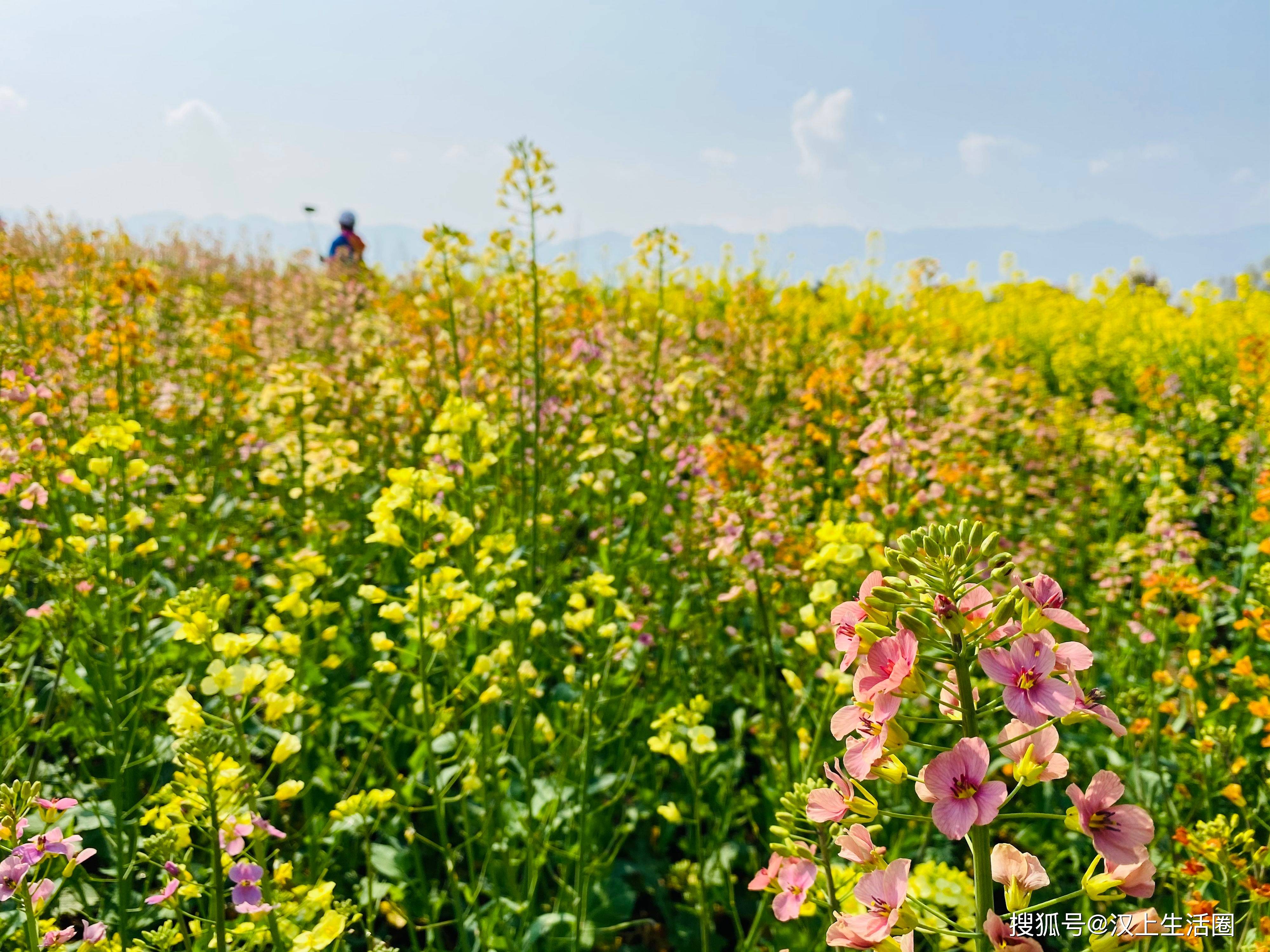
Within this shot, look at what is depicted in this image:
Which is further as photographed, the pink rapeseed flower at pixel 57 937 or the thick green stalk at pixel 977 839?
the pink rapeseed flower at pixel 57 937

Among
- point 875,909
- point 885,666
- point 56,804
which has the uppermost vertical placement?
point 885,666

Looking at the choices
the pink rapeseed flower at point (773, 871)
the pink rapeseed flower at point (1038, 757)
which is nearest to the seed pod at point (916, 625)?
the pink rapeseed flower at point (1038, 757)

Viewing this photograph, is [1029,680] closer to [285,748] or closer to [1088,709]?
[1088,709]

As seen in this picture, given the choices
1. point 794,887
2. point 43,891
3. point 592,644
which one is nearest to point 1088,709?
point 794,887

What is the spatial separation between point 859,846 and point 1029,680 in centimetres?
25

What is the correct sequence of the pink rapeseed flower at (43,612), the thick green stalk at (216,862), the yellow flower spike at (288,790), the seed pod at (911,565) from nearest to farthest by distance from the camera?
the seed pod at (911,565) < the thick green stalk at (216,862) < the yellow flower spike at (288,790) < the pink rapeseed flower at (43,612)

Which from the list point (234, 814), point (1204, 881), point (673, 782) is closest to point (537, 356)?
point (673, 782)

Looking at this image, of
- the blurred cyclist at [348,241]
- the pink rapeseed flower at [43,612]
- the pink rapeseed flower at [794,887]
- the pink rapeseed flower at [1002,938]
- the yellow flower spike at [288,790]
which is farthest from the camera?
the blurred cyclist at [348,241]

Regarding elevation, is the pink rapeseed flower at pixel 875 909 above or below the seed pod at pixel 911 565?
below

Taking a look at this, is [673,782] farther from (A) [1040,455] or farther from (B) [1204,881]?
(A) [1040,455]

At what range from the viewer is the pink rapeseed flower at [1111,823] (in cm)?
77

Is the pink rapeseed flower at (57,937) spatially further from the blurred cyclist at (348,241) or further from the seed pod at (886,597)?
the blurred cyclist at (348,241)

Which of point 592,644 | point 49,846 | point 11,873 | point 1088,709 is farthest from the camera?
point 592,644

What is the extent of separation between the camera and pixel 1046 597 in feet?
2.67
